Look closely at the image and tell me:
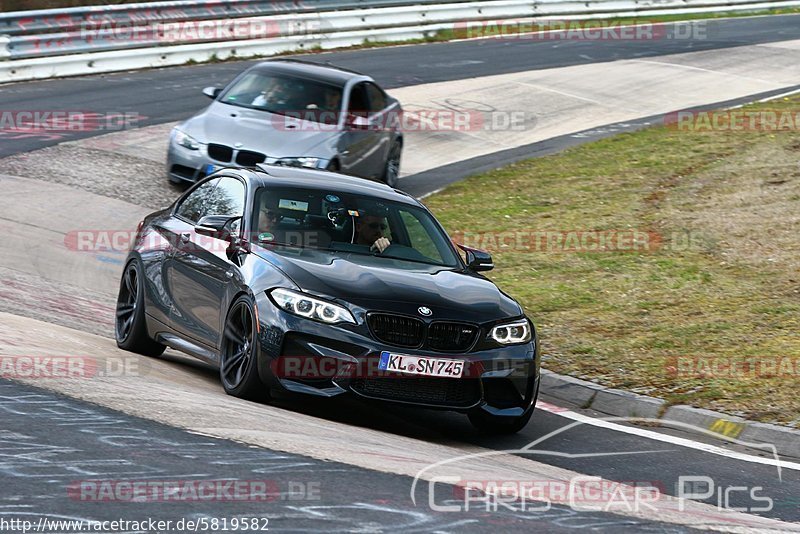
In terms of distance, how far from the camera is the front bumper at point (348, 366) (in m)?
7.93

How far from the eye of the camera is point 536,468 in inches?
306

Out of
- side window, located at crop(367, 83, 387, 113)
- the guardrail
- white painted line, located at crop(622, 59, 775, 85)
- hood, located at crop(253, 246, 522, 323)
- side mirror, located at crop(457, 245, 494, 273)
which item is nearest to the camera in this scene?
hood, located at crop(253, 246, 522, 323)

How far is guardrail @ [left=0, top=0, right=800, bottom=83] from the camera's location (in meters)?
25.5

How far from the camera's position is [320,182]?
9.62 meters

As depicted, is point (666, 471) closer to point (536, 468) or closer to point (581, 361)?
point (536, 468)

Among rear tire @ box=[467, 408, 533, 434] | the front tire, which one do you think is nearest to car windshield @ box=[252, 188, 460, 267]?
the front tire

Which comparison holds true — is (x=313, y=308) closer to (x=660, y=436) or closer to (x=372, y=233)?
(x=372, y=233)

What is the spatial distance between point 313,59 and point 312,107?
42.7ft

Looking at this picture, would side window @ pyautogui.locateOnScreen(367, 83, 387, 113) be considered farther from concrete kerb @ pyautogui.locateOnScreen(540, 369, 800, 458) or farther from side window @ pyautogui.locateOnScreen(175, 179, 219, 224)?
concrete kerb @ pyautogui.locateOnScreen(540, 369, 800, 458)

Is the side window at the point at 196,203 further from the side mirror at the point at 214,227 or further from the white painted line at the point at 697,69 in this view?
the white painted line at the point at 697,69

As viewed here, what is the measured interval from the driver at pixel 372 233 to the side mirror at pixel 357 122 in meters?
8.29

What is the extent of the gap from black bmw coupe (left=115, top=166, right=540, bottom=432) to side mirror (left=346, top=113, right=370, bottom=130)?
7529 millimetres

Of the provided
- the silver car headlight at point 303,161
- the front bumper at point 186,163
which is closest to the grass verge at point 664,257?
the silver car headlight at point 303,161

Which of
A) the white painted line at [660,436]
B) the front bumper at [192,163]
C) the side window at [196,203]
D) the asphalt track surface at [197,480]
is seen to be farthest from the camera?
the front bumper at [192,163]
